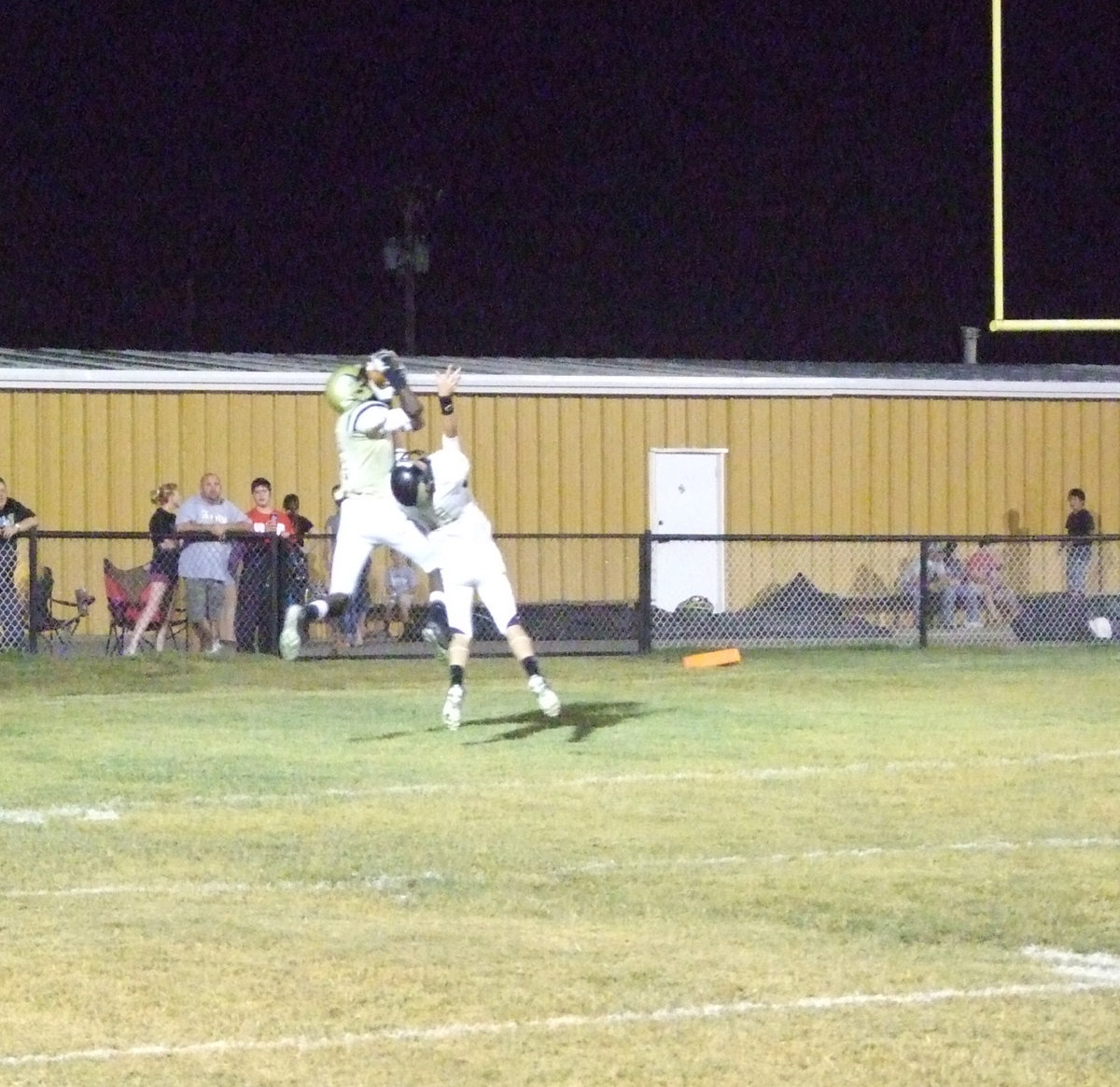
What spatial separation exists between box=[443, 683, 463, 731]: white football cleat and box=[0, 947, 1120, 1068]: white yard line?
7569 mm

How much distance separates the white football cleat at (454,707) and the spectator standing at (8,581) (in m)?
7.12

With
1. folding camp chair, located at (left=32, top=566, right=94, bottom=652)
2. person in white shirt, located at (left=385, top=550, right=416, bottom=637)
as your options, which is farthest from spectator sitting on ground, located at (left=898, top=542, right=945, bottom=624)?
folding camp chair, located at (left=32, top=566, right=94, bottom=652)

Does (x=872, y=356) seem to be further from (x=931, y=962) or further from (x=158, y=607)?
(x=931, y=962)

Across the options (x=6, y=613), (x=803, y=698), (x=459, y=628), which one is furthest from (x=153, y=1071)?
(x=6, y=613)

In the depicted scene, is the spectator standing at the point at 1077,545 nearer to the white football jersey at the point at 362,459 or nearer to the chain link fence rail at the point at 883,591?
the chain link fence rail at the point at 883,591

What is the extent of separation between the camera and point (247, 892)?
966 cm

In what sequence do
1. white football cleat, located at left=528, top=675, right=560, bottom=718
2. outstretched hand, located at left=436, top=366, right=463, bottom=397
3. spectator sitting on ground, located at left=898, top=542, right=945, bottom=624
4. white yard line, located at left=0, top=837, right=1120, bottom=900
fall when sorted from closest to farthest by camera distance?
white yard line, located at left=0, top=837, right=1120, bottom=900
outstretched hand, located at left=436, top=366, right=463, bottom=397
white football cleat, located at left=528, top=675, right=560, bottom=718
spectator sitting on ground, located at left=898, top=542, right=945, bottom=624

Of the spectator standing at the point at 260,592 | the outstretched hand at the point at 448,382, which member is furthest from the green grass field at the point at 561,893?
the spectator standing at the point at 260,592

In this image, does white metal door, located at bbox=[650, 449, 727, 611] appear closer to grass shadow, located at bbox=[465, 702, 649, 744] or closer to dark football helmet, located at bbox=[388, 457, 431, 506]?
grass shadow, located at bbox=[465, 702, 649, 744]

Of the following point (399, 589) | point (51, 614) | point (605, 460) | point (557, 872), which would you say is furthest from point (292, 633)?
point (605, 460)

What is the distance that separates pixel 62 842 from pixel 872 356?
6975cm

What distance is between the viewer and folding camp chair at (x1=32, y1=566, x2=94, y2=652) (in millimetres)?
22391

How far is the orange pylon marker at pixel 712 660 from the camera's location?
22031 mm

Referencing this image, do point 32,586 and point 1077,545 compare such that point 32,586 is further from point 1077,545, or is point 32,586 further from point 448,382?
point 1077,545
